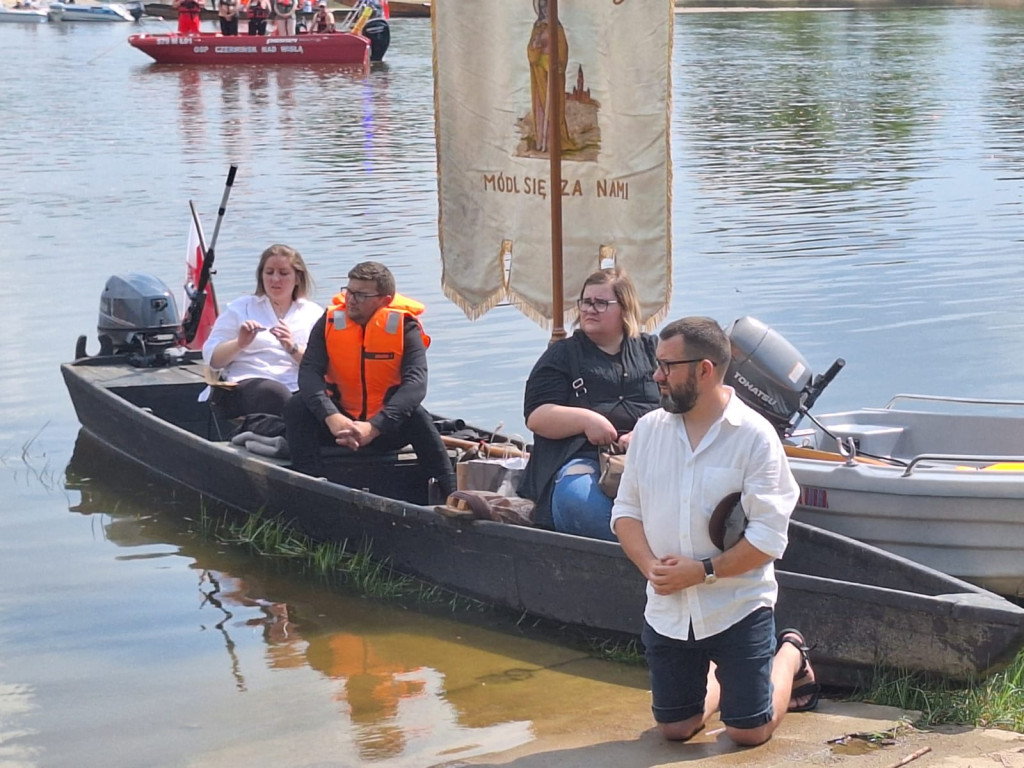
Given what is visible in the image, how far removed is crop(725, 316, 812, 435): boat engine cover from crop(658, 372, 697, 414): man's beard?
2.43 m

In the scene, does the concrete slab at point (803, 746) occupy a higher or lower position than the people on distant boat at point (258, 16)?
lower

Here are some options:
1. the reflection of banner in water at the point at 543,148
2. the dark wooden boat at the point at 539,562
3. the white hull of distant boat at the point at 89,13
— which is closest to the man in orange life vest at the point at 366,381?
the dark wooden boat at the point at 539,562

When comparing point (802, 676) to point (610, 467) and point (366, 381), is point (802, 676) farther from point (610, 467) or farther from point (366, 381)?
point (366, 381)

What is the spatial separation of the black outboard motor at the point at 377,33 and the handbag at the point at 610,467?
131ft

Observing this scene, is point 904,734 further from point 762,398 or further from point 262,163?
point 262,163

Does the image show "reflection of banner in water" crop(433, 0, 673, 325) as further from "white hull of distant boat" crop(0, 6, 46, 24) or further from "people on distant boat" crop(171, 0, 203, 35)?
"white hull of distant boat" crop(0, 6, 46, 24)

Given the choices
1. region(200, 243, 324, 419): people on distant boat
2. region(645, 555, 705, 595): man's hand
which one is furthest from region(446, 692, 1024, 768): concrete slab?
region(200, 243, 324, 419): people on distant boat

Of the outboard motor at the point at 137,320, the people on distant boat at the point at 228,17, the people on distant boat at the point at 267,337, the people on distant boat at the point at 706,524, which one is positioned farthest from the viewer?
the people on distant boat at the point at 228,17

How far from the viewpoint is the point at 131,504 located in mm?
9234

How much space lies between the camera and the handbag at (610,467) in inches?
237

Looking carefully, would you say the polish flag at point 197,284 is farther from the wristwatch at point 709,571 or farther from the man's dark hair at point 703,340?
the wristwatch at point 709,571

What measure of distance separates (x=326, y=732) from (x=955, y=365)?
7.34 m

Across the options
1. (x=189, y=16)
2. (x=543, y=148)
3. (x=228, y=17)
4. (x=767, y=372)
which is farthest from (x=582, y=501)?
(x=189, y=16)

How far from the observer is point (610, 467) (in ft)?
19.8
